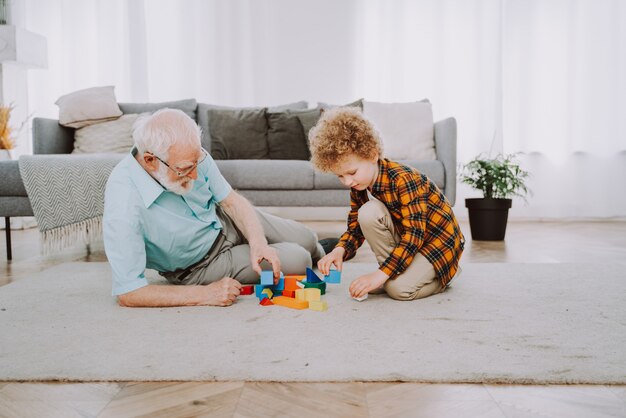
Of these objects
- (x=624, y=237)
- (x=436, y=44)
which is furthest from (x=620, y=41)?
(x=624, y=237)

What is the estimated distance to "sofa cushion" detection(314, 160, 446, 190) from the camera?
10.8ft

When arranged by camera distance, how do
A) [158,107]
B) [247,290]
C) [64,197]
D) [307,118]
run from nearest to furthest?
[247,290]
[64,197]
[307,118]
[158,107]

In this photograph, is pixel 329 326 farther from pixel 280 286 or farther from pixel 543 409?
pixel 543 409

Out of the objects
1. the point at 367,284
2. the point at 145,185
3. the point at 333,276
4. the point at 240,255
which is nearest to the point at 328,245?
the point at 240,255

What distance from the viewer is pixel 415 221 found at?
165cm

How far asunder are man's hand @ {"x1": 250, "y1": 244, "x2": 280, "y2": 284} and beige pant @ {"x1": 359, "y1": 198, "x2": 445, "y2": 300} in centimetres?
31

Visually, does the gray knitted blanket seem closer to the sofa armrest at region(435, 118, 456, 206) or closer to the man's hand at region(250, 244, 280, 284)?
the man's hand at region(250, 244, 280, 284)

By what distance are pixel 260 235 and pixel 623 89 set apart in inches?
163

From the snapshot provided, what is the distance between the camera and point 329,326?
1451 mm

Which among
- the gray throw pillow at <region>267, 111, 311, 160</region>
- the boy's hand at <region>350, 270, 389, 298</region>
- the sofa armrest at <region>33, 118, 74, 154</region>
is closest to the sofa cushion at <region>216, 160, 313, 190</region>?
the gray throw pillow at <region>267, 111, 311, 160</region>

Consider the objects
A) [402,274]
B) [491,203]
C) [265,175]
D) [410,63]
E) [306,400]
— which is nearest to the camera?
[306,400]

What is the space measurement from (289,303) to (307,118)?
2229 mm

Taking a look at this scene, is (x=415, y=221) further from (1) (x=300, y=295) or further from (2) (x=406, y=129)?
(2) (x=406, y=129)

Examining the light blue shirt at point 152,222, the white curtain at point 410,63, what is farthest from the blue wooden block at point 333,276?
the white curtain at point 410,63
